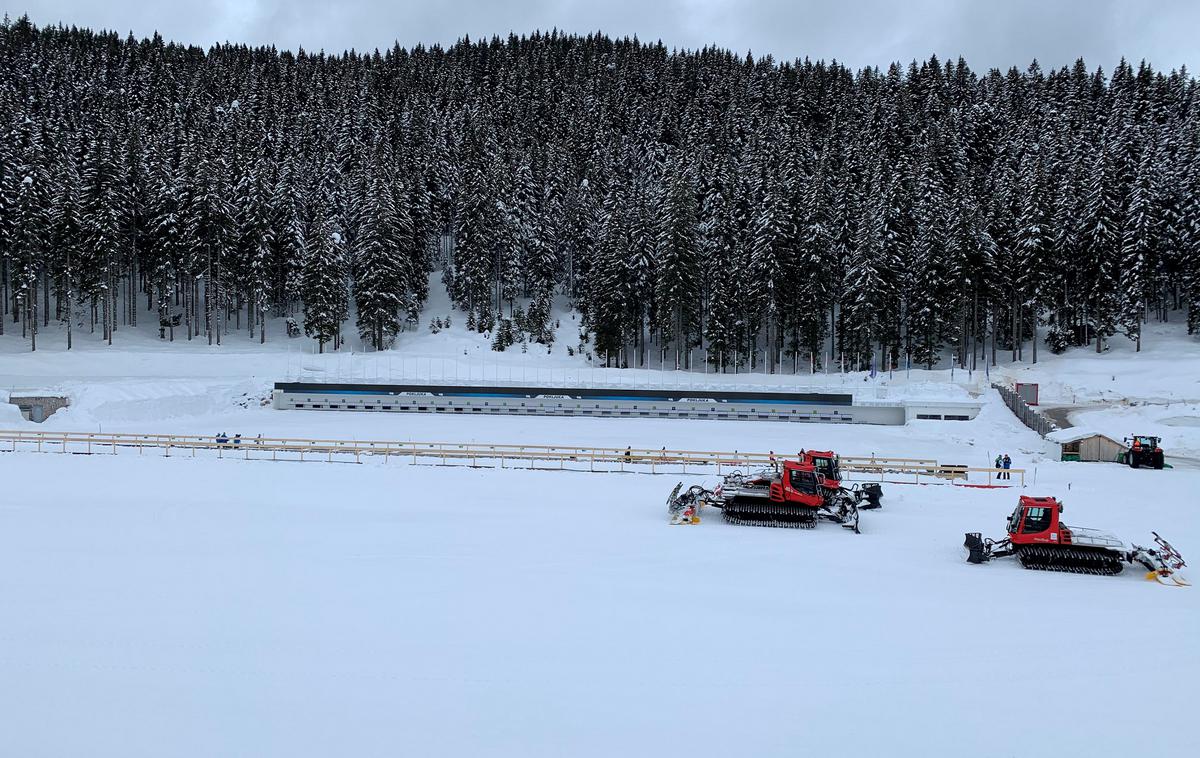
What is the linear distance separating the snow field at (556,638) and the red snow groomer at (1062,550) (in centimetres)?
43

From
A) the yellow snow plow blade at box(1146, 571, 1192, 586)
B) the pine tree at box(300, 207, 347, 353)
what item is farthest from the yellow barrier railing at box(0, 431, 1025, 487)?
the pine tree at box(300, 207, 347, 353)

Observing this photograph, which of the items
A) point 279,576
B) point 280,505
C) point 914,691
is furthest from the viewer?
point 280,505

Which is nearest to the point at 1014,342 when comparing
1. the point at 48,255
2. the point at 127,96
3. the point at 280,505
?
the point at 280,505

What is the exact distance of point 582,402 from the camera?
42531 mm

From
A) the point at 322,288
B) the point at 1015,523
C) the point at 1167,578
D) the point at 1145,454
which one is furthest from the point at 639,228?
the point at 1167,578

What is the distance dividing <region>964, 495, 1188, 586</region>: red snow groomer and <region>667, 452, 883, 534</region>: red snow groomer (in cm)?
364

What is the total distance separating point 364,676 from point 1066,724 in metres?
9.13

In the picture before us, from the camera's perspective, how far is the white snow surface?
911cm

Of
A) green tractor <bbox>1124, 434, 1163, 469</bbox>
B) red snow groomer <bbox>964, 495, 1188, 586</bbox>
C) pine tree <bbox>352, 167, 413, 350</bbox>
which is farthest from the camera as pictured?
pine tree <bbox>352, 167, 413, 350</bbox>

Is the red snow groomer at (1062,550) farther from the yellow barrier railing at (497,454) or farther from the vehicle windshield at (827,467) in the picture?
the yellow barrier railing at (497,454)

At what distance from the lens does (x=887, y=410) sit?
39.8 meters

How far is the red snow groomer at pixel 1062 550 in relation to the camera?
1571 centimetres

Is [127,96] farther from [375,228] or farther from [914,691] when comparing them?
[914,691]

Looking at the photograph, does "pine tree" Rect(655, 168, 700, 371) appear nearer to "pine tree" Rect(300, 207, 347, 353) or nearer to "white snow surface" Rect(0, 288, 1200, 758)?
"pine tree" Rect(300, 207, 347, 353)
